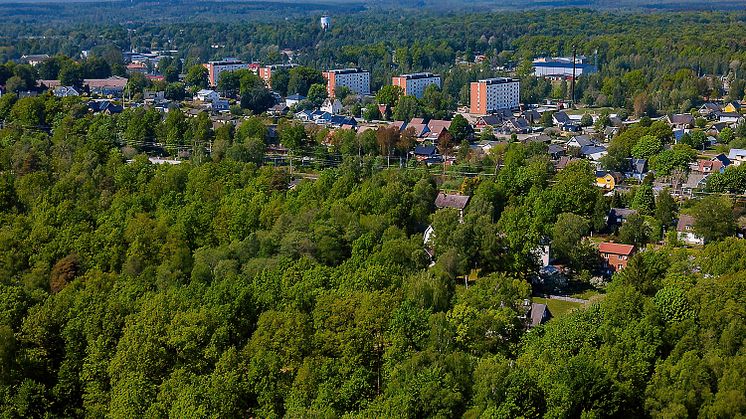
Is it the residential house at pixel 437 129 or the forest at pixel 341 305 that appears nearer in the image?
the forest at pixel 341 305

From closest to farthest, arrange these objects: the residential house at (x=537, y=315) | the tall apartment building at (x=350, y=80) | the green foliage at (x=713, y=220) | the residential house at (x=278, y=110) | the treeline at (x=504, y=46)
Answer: the residential house at (x=537, y=315), the green foliage at (x=713, y=220), the residential house at (x=278, y=110), the treeline at (x=504, y=46), the tall apartment building at (x=350, y=80)

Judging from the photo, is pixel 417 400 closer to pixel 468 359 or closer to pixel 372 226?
pixel 468 359

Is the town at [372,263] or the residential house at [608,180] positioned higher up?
the town at [372,263]

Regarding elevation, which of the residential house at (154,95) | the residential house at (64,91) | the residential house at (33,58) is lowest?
the residential house at (154,95)

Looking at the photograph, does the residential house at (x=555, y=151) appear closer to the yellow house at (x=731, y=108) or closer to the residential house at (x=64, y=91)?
the yellow house at (x=731, y=108)

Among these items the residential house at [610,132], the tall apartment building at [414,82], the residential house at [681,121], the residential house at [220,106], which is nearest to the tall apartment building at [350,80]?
the tall apartment building at [414,82]

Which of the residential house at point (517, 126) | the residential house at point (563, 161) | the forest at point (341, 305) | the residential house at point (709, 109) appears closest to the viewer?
the forest at point (341, 305)

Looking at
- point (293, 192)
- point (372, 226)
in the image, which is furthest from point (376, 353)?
point (293, 192)
